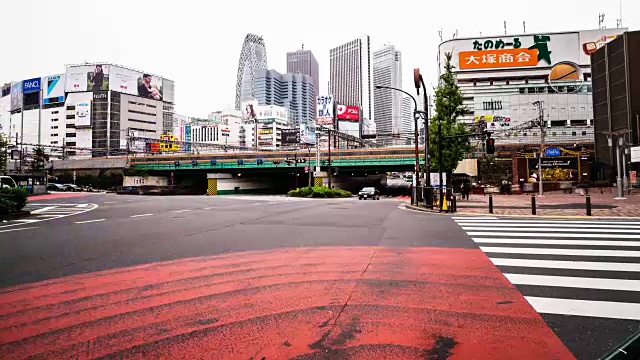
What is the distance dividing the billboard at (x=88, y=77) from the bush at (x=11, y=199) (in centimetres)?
9452

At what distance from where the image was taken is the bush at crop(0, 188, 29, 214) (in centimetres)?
1441

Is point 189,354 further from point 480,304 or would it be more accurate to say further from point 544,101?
point 544,101

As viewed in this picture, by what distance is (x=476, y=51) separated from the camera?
72875mm

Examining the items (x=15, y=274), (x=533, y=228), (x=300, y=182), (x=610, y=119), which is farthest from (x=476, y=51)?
(x=15, y=274)

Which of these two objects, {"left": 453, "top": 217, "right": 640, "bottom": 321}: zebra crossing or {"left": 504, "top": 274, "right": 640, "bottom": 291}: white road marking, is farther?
{"left": 504, "top": 274, "right": 640, "bottom": 291}: white road marking

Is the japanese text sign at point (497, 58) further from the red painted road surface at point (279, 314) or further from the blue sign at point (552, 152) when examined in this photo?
the red painted road surface at point (279, 314)

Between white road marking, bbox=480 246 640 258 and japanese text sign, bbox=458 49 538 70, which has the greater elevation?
japanese text sign, bbox=458 49 538 70

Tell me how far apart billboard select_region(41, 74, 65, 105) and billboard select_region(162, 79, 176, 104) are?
27.1m

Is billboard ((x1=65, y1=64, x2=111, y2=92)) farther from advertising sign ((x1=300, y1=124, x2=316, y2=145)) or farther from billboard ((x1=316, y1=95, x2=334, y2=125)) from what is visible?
billboard ((x1=316, y1=95, x2=334, y2=125))

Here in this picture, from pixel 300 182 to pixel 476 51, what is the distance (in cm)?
4692

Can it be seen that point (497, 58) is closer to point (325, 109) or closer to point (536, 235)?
point (325, 109)

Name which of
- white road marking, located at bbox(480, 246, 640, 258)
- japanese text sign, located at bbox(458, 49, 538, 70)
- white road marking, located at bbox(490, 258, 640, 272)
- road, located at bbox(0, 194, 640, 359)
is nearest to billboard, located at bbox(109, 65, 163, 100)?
japanese text sign, located at bbox(458, 49, 538, 70)

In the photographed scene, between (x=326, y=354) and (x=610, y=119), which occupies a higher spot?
(x=610, y=119)

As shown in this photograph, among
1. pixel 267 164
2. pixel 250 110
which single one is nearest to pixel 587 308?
pixel 267 164
